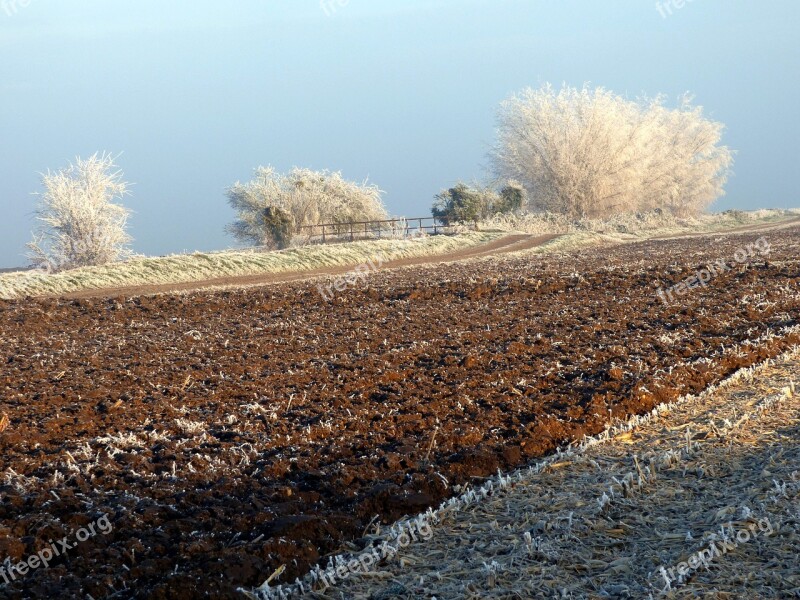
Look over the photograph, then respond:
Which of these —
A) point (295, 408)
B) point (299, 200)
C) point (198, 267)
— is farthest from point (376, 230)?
point (295, 408)

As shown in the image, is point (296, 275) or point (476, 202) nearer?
point (296, 275)

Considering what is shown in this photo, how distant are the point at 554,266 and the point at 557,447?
17.2 metres

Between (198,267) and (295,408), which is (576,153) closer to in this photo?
(198,267)

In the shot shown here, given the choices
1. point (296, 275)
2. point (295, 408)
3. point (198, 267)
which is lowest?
point (295, 408)

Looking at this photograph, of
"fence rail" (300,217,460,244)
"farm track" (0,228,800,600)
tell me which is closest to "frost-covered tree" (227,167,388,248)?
"fence rail" (300,217,460,244)

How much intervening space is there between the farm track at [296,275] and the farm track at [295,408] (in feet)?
23.0

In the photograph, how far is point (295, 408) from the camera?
7703mm

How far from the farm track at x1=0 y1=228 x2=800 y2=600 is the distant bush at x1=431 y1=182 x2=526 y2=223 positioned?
30627 millimetres

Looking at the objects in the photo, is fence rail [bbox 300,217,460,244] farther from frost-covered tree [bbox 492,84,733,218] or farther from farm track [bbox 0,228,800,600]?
farm track [bbox 0,228,800,600]

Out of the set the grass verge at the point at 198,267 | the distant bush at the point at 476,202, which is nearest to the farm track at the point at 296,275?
the grass verge at the point at 198,267

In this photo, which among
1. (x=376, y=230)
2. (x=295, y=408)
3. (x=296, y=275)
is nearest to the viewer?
(x=295, y=408)

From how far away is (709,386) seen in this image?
804cm

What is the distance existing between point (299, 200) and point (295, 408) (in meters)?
40.0

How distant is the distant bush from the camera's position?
150 ft
